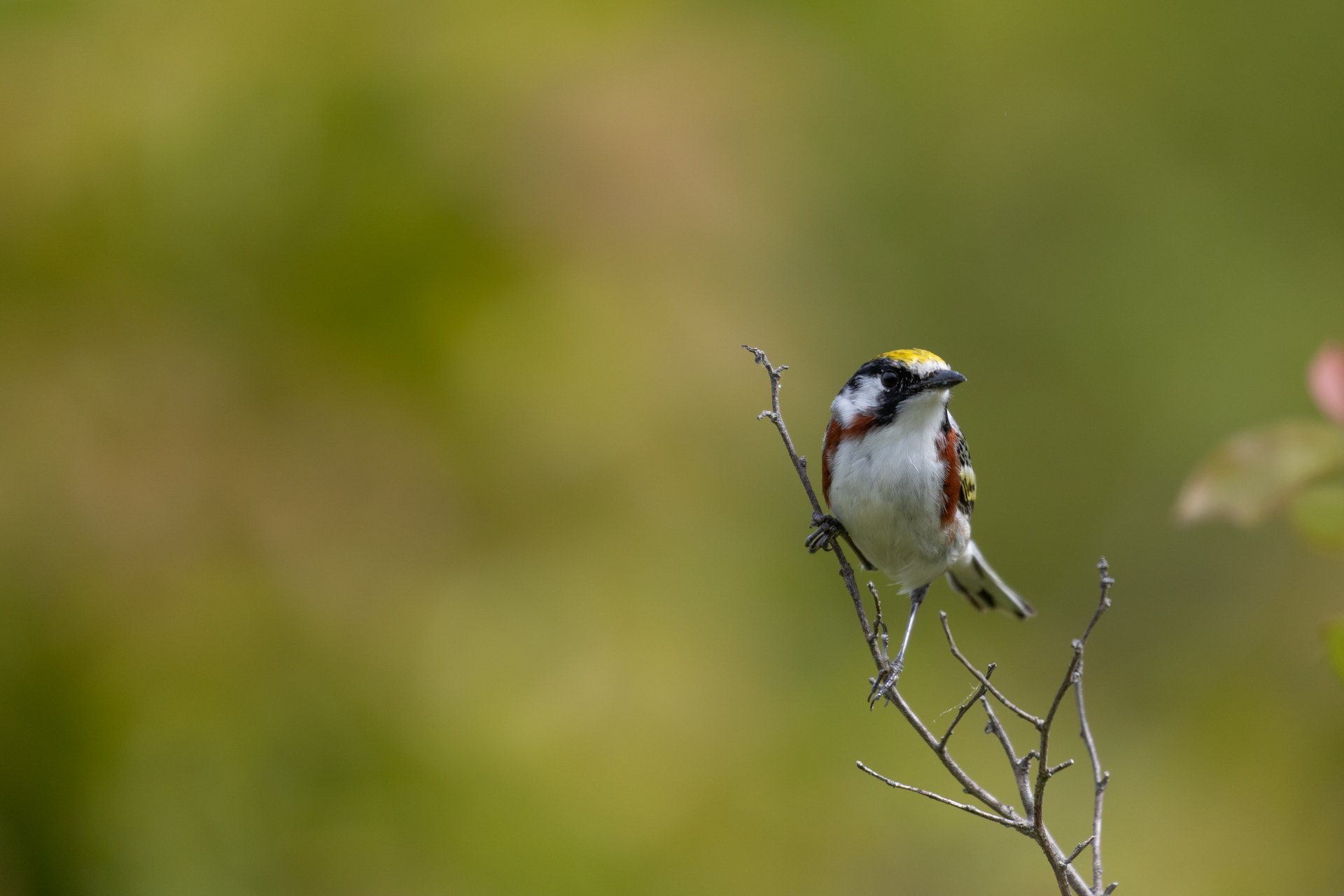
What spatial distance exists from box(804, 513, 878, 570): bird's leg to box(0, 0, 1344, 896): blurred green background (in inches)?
83.2

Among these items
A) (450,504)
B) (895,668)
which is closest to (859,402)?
(895,668)

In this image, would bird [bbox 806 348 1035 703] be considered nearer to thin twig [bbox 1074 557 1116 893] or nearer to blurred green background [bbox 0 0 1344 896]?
thin twig [bbox 1074 557 1116 893]

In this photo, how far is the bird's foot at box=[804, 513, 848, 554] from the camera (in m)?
3.88

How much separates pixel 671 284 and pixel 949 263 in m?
4.93

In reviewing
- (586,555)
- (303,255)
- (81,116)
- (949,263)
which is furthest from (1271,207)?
(81,116)

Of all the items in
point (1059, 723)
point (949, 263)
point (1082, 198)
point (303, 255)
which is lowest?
point (303, 255)

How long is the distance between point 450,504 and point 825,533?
2404 mm

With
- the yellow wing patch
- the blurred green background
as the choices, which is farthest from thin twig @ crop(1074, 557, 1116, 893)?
the blurred green background

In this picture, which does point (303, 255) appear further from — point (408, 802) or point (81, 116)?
point (408, 802)

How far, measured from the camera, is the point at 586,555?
19.6ft

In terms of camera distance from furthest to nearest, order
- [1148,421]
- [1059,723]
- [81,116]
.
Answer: [1148,421], [1059,723], [81,116]

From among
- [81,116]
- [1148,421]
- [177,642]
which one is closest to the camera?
[177,642]

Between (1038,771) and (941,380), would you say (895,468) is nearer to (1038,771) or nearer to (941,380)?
(941,380)

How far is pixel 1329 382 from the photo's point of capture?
227 centimetres
